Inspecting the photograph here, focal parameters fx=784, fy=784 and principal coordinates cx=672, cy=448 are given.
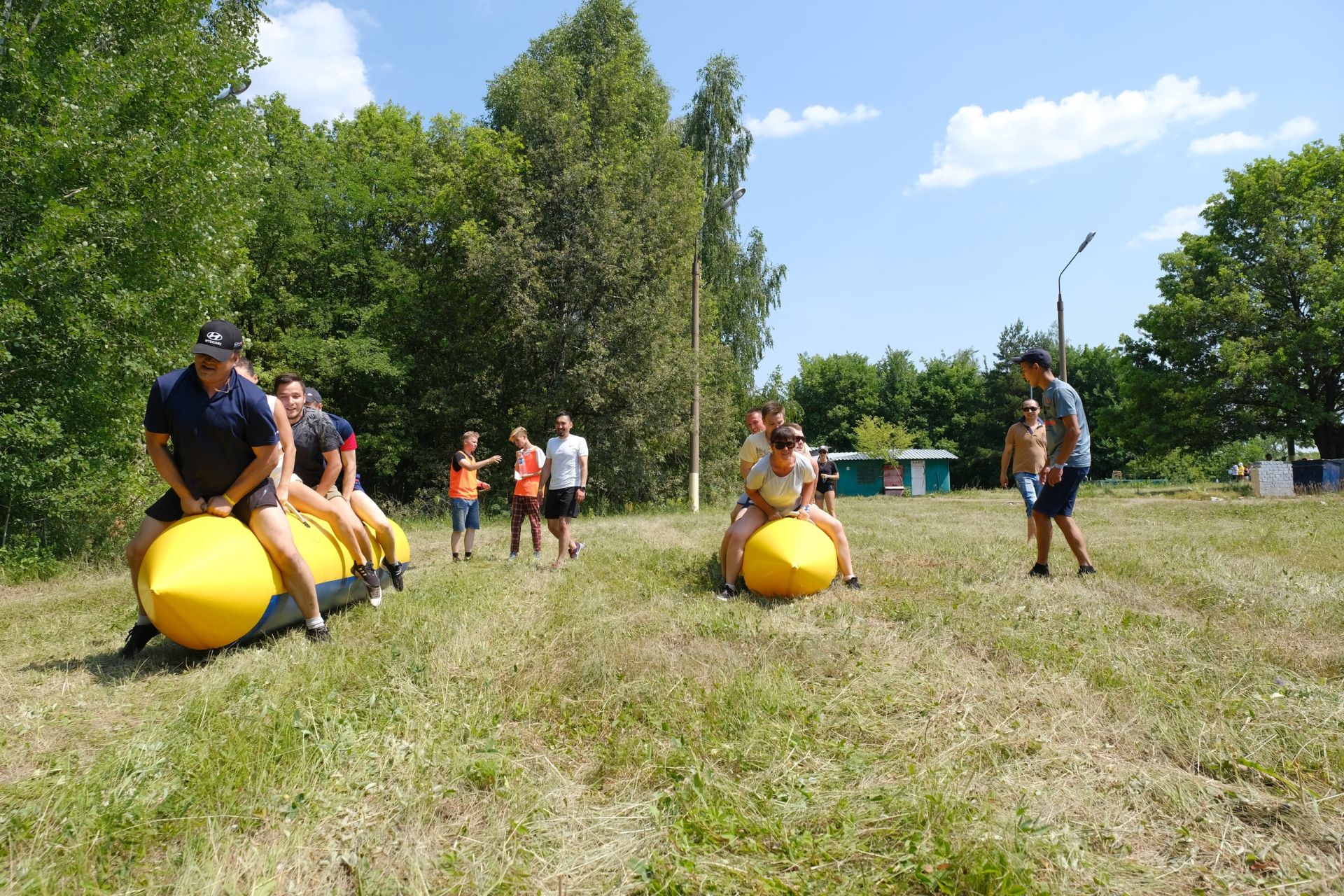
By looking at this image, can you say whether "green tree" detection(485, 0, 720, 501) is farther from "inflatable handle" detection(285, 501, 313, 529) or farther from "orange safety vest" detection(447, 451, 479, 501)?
"inflatable handle" detection(285, 501, 313, 529)

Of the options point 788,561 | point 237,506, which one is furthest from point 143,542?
point 788,561

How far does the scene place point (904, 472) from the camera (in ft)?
173

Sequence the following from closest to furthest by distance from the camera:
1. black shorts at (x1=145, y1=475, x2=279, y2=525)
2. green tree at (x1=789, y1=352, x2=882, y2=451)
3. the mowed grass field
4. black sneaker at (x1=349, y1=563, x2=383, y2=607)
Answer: the mowed grass field
black shorts at (x1=145, y1=475, x2=279, y2=525)
black sneaker at (x1=349, y1=563, x2=383, y2=607)
green tree at (x1=789, y1=352, x2=882, y2=451)

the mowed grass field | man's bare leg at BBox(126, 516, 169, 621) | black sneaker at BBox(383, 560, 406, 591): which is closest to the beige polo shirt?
the mowed grass field

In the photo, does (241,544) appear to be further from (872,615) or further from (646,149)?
(646,149)

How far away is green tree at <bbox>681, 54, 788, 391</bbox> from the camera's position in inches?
1163

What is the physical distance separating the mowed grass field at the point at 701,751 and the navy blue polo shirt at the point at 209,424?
1.25 metres

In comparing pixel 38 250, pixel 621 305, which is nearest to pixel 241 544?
pixel 38 250

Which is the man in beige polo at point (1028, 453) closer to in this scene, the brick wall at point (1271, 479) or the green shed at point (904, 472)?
the brick wall at point (1271, 479)

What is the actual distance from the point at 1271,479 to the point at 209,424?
1166 inches

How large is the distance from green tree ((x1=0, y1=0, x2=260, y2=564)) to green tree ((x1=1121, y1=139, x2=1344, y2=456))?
33431mm

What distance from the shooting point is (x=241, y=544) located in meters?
5.14

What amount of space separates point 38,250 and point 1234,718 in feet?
39.2

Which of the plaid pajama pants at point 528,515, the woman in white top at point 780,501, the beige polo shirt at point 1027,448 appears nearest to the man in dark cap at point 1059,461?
the woman in white top at point 780,501
